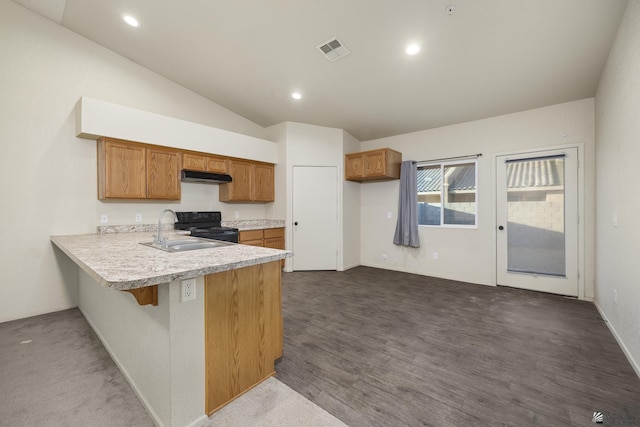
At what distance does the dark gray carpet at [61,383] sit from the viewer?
1.51 metres

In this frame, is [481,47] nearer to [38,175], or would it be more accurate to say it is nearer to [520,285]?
[520,285]

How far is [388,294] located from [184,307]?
2.92 meters

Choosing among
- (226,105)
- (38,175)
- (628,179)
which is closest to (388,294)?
(628,179)

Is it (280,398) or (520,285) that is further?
(520,285)

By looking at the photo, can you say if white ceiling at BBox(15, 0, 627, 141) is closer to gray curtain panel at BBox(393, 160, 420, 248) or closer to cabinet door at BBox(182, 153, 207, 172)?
gray curtain panel at BBox(393, 160, 420, 248)

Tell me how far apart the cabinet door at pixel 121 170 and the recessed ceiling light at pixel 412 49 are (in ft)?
11.4

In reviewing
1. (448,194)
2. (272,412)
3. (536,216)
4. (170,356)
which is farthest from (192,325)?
(536,216)

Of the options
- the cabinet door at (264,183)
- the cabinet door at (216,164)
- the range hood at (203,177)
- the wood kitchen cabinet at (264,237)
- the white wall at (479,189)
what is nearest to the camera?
the white wall at (479,189)

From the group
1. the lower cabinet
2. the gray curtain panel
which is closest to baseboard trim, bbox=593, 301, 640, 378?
the gray curtain panel

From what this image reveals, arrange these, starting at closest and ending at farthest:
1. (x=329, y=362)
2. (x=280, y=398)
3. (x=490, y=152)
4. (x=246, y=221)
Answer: (x=280, y=398) < (x=329, y=362) < (x=490, y=152) < (x=246, y=221)

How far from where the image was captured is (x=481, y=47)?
267cm

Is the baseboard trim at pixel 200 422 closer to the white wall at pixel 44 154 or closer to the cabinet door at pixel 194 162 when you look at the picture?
the white wall at pixel 44 154

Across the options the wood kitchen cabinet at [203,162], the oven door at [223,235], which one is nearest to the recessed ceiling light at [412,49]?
the wood kitchen cabinet at [203,162]

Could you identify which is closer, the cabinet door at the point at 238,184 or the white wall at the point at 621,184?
the white wall at the point at 621,184
